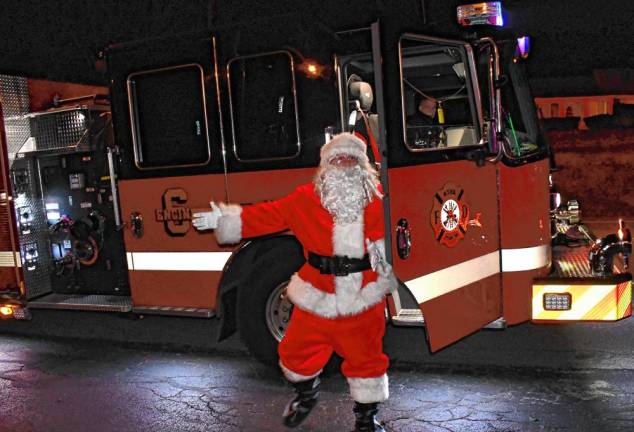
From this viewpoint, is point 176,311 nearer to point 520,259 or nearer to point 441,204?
point 441,204

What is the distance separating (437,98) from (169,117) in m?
2.24

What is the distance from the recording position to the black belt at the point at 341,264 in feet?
12.1

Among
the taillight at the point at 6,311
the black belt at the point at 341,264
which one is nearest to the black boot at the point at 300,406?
the black belt at the point at 341,264

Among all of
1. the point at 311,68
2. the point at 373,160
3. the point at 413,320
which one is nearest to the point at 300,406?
the point at 413,320

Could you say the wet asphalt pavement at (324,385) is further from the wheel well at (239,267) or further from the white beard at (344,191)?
the white beard at (344,191)

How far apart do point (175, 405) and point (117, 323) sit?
290cm

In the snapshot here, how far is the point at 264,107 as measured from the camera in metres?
5.04

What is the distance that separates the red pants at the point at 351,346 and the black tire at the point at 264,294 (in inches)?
39.9

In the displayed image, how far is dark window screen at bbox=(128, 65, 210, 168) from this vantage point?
5293 mm

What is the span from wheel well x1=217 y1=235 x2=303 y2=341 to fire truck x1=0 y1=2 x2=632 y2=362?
12 millimetres

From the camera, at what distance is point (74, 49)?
19.8m

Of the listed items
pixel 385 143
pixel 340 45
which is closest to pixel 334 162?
pixel 385 143

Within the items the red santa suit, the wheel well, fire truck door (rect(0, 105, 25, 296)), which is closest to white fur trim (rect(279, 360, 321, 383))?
the red santa suit

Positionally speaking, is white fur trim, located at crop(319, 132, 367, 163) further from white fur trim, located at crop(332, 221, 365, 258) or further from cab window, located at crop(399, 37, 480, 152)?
cab window, located at crop(399, 37, 480, 152)
